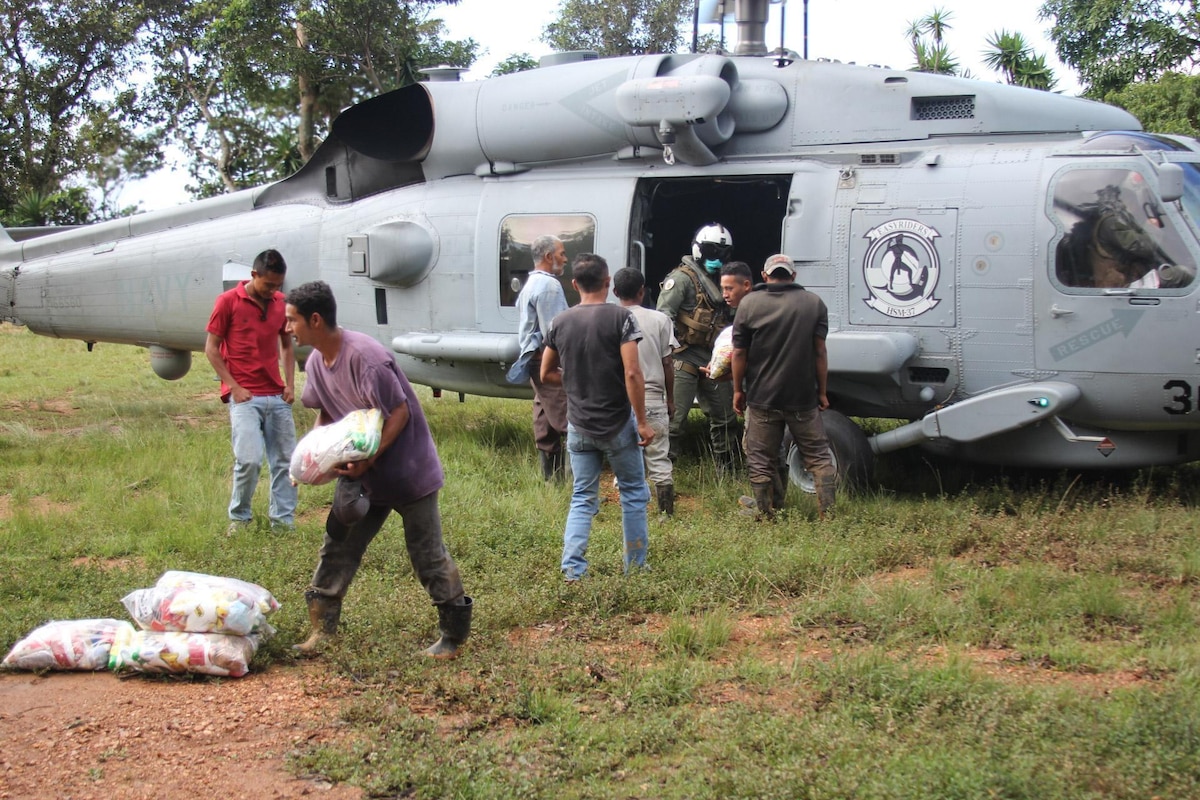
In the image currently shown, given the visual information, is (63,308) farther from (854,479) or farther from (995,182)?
(995,182)

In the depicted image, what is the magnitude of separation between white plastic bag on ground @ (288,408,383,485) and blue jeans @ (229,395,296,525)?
2.54 meters

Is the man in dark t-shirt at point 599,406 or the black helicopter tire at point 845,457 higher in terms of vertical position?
the man in dark t-shirt at point 599,406

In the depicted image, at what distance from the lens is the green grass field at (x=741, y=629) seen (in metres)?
3.73

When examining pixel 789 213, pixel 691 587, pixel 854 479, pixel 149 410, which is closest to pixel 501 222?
pixel 789 213

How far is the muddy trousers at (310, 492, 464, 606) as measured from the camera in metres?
4.77

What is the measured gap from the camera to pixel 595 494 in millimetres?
5855

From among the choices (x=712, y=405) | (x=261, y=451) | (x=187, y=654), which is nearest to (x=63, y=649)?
(x=187, y=654)

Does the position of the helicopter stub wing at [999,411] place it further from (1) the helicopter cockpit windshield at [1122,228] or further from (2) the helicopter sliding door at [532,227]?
(2) the helicopter sliding door at [532,227]

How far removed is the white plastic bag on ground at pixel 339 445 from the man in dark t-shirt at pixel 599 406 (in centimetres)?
142

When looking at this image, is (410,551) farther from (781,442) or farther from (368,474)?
(781,442)

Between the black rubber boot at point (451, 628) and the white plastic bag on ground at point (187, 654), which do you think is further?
the black rubber boot at point (451, 628)

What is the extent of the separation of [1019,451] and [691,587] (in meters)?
2.85

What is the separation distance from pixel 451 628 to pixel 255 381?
9.16 ft

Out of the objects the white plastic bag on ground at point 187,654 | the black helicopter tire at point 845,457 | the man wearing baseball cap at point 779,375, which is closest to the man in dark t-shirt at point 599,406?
the man wearing baseball cap at point 779,375
